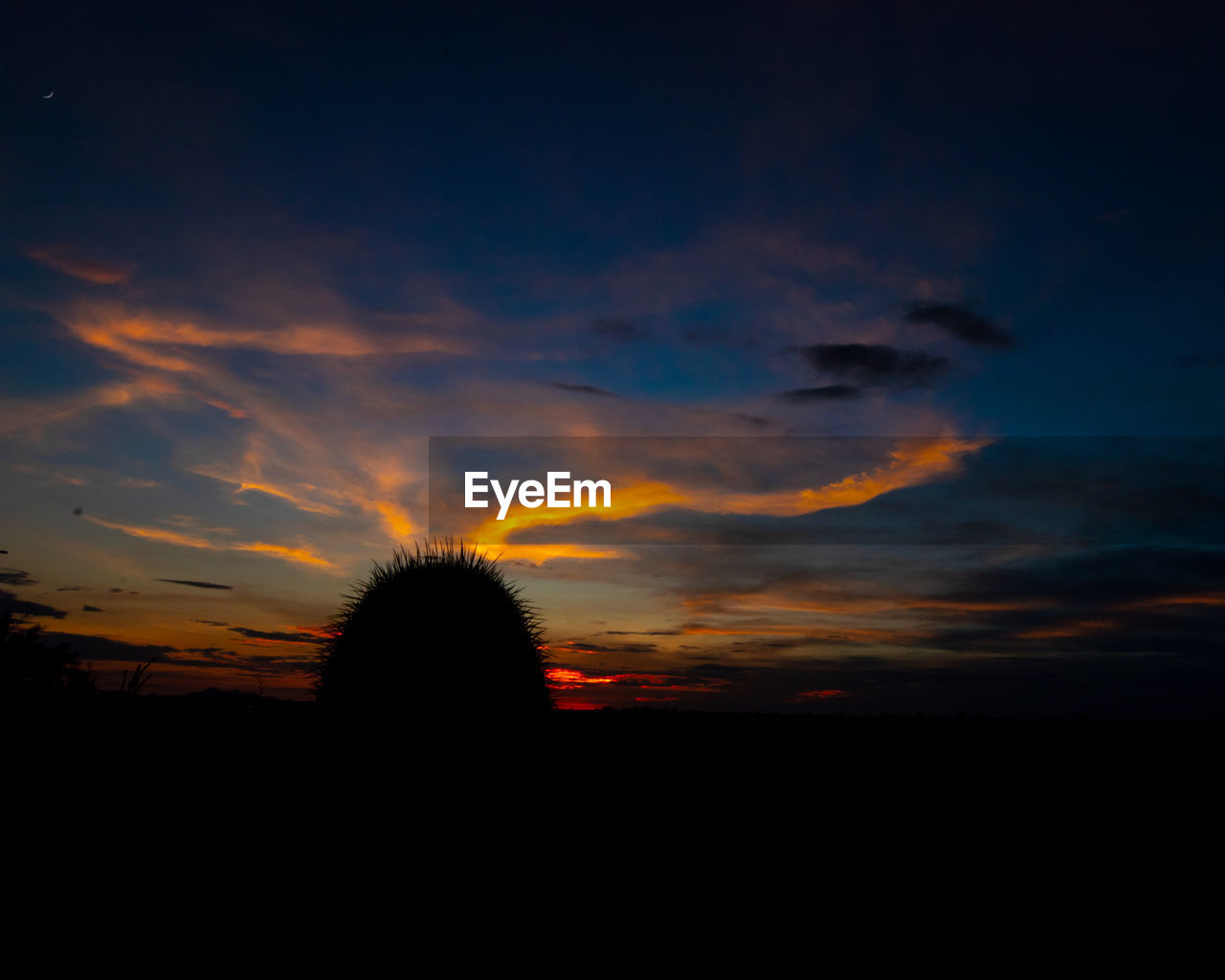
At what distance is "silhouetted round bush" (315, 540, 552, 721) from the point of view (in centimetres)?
999

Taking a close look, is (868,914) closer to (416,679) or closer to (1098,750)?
(416,679)

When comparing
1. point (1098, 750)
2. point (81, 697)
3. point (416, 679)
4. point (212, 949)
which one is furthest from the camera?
point (1098, 750)

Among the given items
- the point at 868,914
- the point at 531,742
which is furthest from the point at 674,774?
the point at 868,914

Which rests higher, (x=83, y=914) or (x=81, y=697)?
(x=81, y=697)

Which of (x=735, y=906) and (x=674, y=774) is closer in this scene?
(x=735, y=906)

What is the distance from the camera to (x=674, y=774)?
404 inches

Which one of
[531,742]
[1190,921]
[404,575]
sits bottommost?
[1190,921]

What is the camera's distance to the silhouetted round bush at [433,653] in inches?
393

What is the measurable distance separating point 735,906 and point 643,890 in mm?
698

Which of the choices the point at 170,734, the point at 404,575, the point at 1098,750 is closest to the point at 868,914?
the point at 404,575

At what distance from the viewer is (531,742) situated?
10570 millimetres

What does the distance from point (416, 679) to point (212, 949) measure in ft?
16.5

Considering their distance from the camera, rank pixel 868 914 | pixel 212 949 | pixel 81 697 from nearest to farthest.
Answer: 1. pixel 212 949
2. pixel 868 914
3. pixel 81 697

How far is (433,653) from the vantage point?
10.0m
